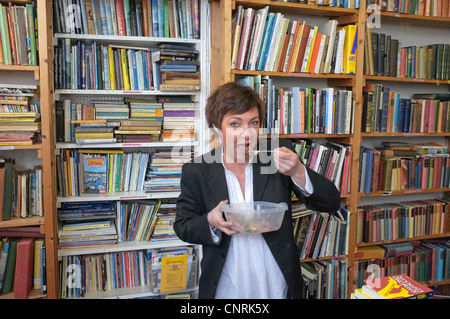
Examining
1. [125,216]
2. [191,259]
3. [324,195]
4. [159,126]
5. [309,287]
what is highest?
[159,126]

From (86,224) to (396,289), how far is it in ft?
6.53

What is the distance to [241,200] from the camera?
1.62 meters

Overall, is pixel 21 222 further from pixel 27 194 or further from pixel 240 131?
pixel 240 131

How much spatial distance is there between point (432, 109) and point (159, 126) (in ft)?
6.58

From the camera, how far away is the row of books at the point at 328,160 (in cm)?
268

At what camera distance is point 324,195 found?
152 centimetres

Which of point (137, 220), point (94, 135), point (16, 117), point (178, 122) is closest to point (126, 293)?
point (137, 220)

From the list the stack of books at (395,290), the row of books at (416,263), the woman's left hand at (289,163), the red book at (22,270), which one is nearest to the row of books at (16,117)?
the red book at (22,270)

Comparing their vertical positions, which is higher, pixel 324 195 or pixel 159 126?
pixel 159 126

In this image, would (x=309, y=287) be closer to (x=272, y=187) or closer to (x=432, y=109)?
(x=272, y=187)

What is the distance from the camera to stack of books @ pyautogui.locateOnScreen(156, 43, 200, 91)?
8.43 feet

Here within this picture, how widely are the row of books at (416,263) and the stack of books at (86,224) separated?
5.90 feet
